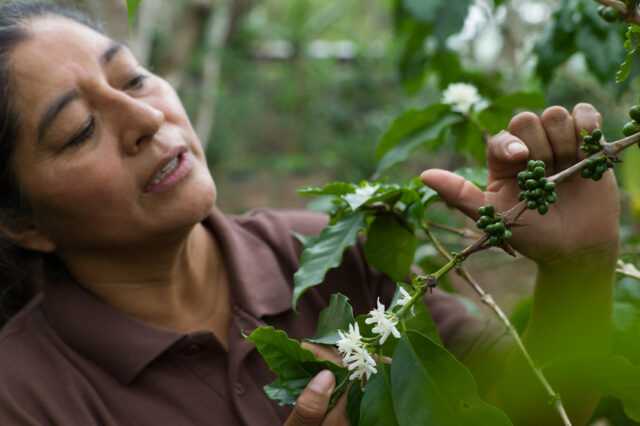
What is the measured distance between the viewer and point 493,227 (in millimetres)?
779

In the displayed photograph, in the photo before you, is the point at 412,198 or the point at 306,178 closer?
the point at 412,198

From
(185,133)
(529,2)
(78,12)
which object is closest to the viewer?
(185,133)

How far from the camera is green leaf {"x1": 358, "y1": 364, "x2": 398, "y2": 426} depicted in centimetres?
84

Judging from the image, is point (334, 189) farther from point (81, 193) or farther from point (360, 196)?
point (81, 193)

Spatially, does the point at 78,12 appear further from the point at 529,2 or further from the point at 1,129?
the point at 529,2

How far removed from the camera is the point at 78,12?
144cm

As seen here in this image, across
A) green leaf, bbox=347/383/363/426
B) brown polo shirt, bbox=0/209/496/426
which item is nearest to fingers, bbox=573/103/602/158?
green leaf, bbox=347/383/363/426

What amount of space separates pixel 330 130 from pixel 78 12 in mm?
7315

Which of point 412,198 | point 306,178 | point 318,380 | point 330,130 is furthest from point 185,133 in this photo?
point 330,130

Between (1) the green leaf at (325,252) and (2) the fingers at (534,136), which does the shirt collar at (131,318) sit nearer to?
(1) the green leaf at (325,252)

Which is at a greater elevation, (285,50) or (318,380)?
(318,380)

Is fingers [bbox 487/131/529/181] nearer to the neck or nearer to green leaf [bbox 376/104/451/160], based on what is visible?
green leaf [bbox 376/104/451/160]

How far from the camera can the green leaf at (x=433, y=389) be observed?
82 centimetres

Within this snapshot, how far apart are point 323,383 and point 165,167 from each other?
541 mm
